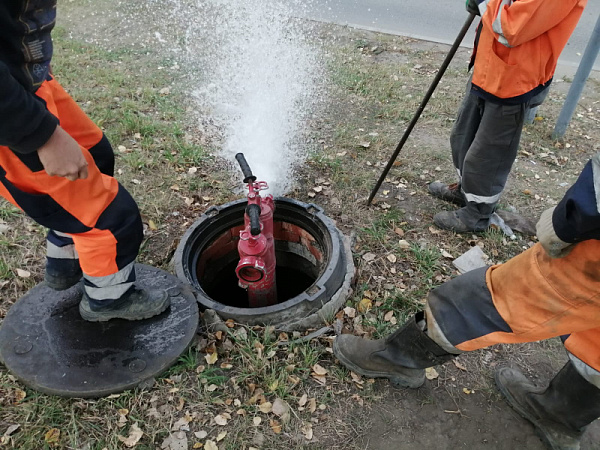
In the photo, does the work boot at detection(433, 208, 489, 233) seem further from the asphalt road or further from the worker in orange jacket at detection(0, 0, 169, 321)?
the asphalt road

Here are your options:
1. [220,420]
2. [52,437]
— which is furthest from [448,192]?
[52,437]

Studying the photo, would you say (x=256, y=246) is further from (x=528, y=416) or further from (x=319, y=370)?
(x=528, y=416)

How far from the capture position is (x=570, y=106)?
4578mm

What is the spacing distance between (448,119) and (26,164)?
4270mm

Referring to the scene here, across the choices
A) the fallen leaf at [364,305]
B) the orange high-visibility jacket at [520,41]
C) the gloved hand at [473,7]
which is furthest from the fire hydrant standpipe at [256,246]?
the gloved hand at [473,7]

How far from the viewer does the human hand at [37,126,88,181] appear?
5.67ft

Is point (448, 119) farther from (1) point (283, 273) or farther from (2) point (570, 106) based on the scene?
(1) point (283, 273)

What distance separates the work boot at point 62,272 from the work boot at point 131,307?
12 cm

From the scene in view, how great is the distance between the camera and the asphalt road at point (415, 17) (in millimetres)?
7371

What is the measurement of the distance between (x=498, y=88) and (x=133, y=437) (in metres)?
2.98

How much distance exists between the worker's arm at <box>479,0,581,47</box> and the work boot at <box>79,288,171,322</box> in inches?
101

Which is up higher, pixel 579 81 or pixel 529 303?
pixel 529 303

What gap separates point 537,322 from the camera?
1715 millimetres

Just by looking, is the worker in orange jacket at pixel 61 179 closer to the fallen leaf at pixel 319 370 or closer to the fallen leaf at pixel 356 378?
the fallen leaf at pixel 319 370
